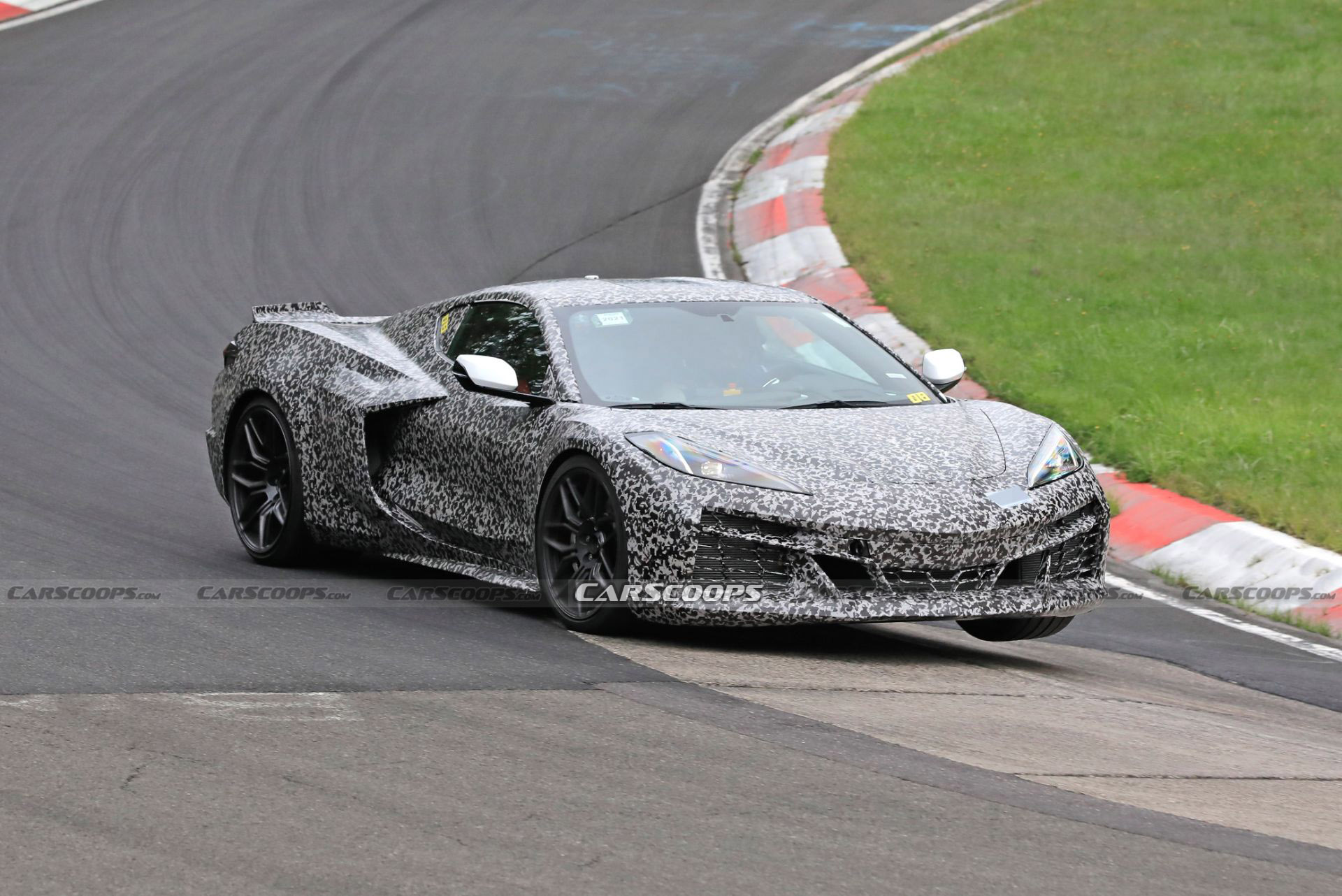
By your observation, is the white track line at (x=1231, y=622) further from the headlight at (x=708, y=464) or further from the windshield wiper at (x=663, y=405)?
the headlight at (x=708, y=464)

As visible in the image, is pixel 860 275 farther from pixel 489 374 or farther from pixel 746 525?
pixel 746 525

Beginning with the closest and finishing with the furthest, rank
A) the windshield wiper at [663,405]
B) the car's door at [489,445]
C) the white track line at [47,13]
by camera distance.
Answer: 1. the windshield wiper at [663,405]
2. the car's door at [489,445]
3. the white track line at [47,13]

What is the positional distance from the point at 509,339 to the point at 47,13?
20.6m

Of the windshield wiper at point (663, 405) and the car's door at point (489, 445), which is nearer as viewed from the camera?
the windshield wiper at point (663, 405)

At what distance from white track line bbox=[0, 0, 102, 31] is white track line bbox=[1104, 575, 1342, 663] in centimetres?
2078

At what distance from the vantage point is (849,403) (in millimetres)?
7098

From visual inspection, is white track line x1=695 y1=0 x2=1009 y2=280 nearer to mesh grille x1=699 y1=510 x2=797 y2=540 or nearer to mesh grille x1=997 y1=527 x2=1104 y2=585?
mesh grille x1=997 y1=527 x2=1104 y2=585

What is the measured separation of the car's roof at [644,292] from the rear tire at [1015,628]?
1654mm

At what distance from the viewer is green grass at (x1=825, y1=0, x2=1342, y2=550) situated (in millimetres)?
10297

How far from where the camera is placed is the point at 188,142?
1955 cm

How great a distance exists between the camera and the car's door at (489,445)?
272 inches

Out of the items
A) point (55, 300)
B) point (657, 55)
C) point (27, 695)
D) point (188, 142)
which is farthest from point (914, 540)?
point (657, 55)

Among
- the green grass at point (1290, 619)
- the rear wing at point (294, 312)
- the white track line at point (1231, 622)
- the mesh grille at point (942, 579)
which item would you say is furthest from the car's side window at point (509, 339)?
the green grass at point (1290, 619)

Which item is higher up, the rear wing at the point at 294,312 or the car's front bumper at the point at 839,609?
the rear wing at the point at 294,312
